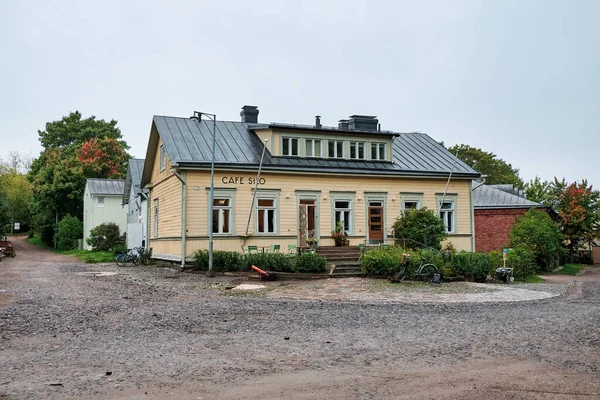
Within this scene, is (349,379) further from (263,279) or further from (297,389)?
(263,279)

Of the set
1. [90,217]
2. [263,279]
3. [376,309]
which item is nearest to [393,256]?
[263,279]

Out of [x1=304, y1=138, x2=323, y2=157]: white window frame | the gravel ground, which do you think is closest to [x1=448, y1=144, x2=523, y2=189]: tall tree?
[x1=304, y1=138, x2=323, y2=157]: white window frame

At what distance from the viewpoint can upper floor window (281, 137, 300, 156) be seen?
2573 cm

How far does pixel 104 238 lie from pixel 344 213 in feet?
74.1

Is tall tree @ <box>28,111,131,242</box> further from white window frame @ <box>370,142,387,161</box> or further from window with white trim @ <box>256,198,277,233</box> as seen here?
white window frame @ <box>370,142,387,161</box>

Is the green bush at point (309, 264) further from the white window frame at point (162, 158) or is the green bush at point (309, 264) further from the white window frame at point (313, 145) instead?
the white window frame at point (162, 158)

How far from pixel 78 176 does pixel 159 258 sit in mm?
27111

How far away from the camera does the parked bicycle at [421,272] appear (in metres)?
18.8

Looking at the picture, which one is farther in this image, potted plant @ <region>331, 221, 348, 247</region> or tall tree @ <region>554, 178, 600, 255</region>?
tall tree @ <region>554, 178, 600, 255</region>

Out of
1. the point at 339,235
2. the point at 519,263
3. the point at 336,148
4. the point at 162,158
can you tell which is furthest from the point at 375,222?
the point at 162,158

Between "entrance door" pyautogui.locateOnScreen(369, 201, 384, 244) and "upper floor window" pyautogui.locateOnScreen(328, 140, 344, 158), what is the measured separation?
2843mm

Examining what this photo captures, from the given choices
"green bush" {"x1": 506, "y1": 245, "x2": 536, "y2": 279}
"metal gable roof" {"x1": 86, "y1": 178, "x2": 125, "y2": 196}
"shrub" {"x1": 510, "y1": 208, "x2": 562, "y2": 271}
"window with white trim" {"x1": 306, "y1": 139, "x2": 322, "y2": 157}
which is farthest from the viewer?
"metal gable roof" {"x1": 86, "y1": 178, "x2": 125, "y2": 196}

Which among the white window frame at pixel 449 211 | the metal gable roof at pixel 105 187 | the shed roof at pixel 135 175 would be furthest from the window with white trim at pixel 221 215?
the metal gable roof at pixel 105 187

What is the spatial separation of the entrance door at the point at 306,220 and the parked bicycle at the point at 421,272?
6009 millimetres
